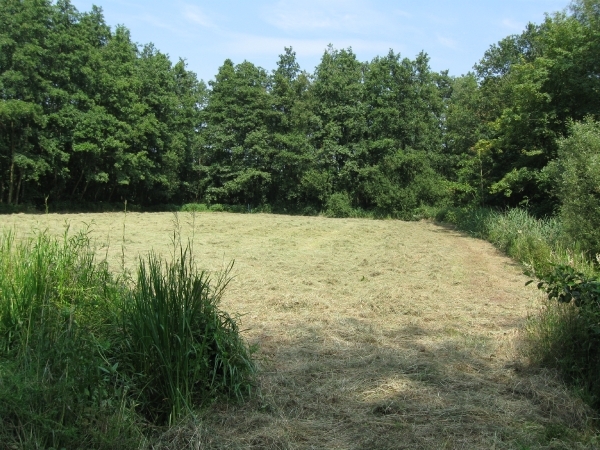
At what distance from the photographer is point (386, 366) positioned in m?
4.93

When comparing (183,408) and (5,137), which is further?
(5,137)

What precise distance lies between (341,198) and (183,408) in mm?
32893

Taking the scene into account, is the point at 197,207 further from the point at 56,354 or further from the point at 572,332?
the point at 56,354

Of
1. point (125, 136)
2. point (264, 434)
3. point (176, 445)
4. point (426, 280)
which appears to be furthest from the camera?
point (125, 136)

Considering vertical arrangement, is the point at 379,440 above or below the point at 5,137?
below

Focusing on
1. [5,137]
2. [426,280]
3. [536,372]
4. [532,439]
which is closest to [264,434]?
[532,439]

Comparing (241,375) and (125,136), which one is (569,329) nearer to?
(241,375)

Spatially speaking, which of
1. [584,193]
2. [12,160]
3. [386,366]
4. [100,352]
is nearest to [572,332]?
[386,366]

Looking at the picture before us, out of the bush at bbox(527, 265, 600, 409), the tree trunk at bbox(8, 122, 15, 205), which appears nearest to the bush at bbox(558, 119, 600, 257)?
the bush at bbox(527, 265, 600, 409)

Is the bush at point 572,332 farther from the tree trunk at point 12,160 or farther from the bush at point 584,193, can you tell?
the tree trunk at point 12,160

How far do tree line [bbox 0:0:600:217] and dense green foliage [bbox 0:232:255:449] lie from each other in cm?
1957

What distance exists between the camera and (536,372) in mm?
4668

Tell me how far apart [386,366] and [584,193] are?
8.89 metres

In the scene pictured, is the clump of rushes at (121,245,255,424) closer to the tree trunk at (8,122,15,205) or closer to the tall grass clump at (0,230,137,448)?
the tall grass clump at (0,230,137,448)
